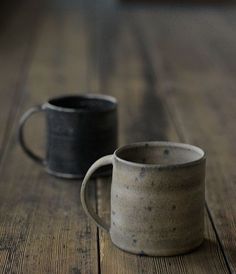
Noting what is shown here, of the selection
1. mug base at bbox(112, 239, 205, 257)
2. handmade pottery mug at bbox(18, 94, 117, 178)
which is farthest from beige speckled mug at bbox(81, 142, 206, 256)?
handmade pottery mug at bbox(18, 94, 117, 178)

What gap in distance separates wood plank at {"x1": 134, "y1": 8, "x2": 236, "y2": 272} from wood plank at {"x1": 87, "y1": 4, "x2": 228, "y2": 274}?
0.02m

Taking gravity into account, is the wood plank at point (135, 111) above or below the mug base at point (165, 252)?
below

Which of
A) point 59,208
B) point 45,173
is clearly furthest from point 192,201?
point 45,173

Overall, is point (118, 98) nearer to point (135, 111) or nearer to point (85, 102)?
point (135, 111)

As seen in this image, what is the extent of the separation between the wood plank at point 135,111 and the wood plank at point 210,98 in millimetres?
21

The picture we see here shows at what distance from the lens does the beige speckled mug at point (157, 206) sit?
808 mm

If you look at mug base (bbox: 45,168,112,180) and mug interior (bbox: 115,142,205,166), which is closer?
mug interior (bbox: 115,142,205,166)

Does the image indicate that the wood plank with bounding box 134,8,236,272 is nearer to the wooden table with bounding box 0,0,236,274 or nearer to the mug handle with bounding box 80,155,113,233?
the wooden table with bounding box 0,0,236,274

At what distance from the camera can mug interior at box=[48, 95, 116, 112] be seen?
1.18 m

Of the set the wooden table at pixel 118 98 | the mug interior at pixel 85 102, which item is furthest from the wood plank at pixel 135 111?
the mug interior at pixel 85 102

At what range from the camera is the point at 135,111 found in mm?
1607

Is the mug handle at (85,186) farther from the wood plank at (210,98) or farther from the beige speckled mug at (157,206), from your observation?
the wood plank at (210,98)

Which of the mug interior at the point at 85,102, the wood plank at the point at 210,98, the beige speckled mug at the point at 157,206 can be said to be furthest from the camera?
the mug interior at the point at 85,102

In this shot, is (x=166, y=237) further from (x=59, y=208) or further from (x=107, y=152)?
(x=107, y=152)
